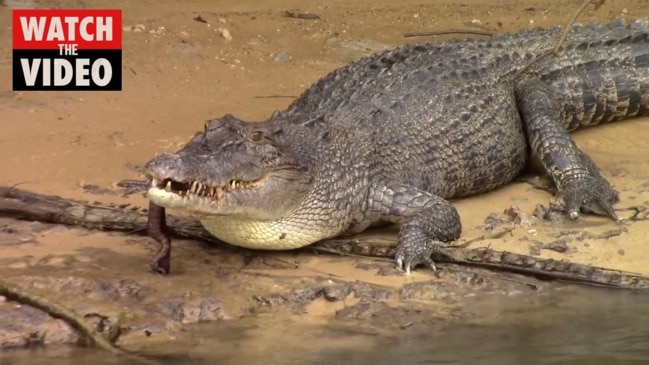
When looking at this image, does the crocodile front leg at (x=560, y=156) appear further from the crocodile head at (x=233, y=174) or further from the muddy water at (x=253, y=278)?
the crocodile head at (x=233, y=174)

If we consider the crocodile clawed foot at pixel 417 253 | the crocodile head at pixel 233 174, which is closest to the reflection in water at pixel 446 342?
the crocodile clawed foot at pixel 417 253

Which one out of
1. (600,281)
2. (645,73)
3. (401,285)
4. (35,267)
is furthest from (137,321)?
(645,73)

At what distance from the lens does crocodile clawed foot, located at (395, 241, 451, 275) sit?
5.92m

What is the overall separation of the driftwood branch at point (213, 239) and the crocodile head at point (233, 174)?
456 mm

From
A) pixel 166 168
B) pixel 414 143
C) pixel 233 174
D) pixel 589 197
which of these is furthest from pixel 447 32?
pixel 166 168

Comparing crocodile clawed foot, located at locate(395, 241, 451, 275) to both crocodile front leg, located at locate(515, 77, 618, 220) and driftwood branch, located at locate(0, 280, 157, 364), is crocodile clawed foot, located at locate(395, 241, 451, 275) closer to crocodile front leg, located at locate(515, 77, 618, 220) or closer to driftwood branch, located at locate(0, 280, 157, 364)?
crocodile front leg, located at locate(515, 77, 618, 220)

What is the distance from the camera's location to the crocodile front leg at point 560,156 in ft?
22.2

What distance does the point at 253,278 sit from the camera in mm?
5766

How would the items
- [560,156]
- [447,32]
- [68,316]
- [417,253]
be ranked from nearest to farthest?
1. [68,316]
2. [417,253]
3. [560,156]
4. [447,32]

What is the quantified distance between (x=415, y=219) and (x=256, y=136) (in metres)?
1.03

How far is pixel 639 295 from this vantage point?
565 centimetres

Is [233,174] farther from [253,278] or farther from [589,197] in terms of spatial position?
[589,197]

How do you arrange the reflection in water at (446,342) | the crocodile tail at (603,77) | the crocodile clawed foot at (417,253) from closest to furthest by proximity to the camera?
the reflection in water at (446,342) < the crocodile clawed foot at (417,253) < the crocodile tail at (603,77)

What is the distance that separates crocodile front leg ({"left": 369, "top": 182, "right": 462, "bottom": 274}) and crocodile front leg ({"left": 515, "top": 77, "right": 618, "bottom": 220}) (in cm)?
90
